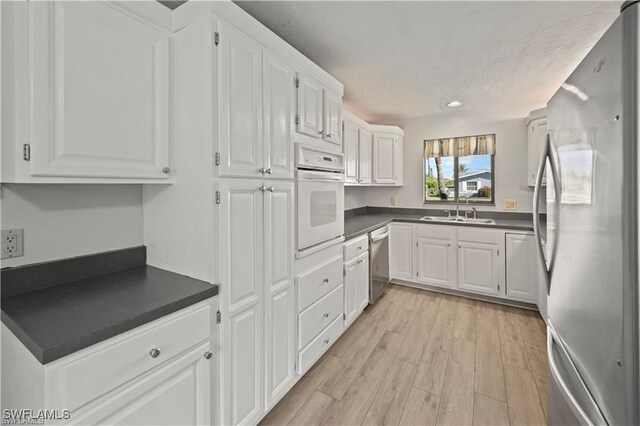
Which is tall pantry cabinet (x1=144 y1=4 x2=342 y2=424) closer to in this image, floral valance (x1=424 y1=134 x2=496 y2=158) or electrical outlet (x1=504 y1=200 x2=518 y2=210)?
floral valance (x1=424 y1=134 x2=496 y2=158)

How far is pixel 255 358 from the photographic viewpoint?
1.48 meters

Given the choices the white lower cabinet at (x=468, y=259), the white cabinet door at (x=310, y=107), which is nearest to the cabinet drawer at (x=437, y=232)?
the white lower cabinet at (x=468, y=259)

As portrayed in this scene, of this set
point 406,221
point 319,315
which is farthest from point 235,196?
point 406,221

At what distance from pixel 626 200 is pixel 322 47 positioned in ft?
6.25

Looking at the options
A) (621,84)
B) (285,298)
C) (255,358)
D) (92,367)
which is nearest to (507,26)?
(621,84)

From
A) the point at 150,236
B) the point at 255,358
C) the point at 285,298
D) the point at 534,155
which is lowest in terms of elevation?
the point at 255,358

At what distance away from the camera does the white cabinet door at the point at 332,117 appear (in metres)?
2.06

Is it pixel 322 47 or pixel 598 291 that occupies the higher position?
pixel 322 47

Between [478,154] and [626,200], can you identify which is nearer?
[626,200]

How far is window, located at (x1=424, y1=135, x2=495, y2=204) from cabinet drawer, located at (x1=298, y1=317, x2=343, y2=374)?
8.36ft

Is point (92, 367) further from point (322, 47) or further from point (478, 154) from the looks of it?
point (478, 154)

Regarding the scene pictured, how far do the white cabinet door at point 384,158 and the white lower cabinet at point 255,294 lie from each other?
2289mm

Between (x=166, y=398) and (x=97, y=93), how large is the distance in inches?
47.6

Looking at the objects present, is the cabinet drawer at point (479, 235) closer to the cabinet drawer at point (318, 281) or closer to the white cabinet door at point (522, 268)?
the white cabinet door at point (522, 268)
